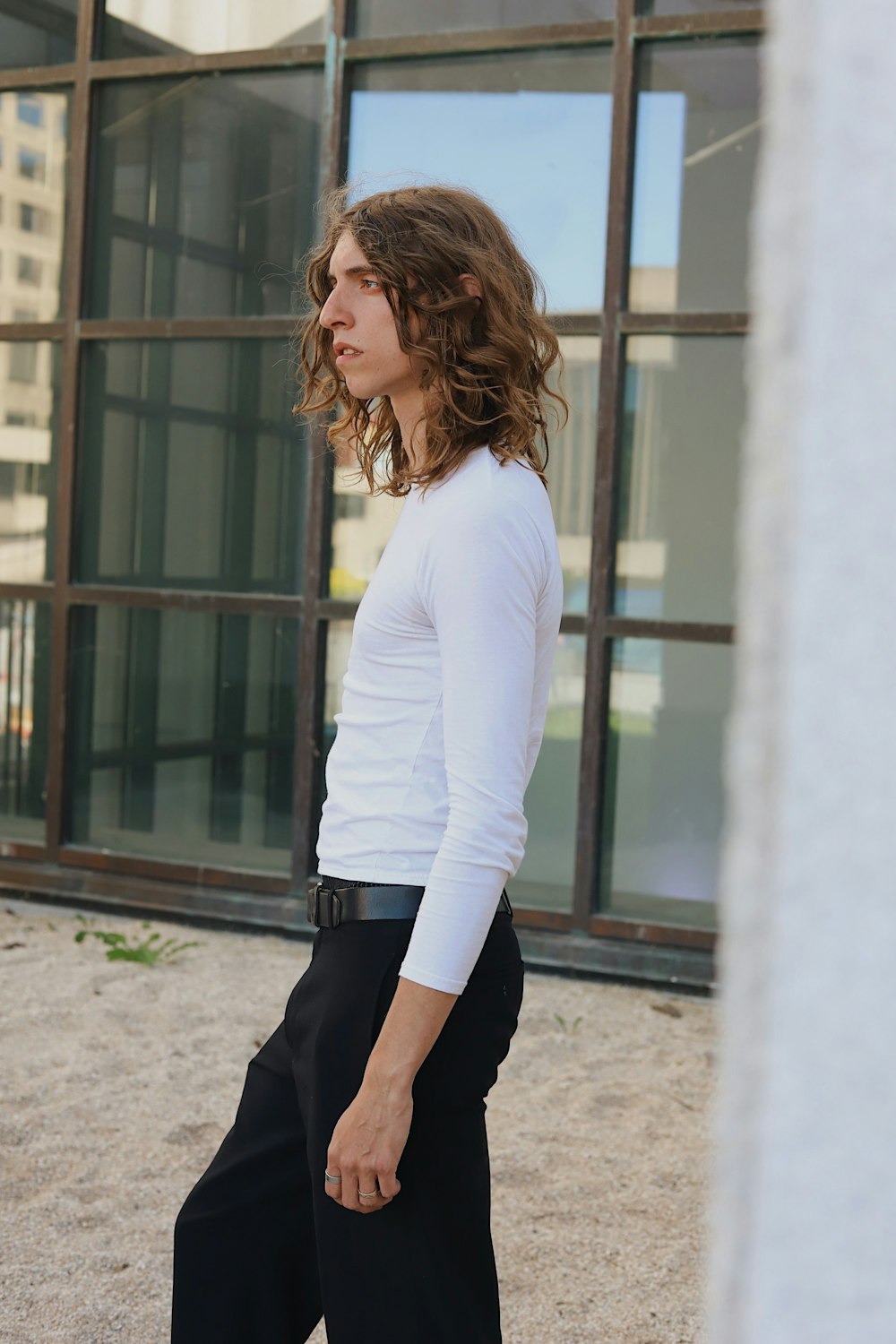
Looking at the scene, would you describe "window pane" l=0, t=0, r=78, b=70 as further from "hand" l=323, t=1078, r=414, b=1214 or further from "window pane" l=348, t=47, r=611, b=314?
"hand" l=323, t=1078, r=414, b=1214

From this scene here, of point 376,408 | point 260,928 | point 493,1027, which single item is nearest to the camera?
point 493,1027

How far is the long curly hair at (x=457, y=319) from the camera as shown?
5.48ft

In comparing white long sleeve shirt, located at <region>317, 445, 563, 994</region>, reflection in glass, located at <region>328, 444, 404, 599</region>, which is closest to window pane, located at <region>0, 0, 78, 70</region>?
reflection in glass, located at <region>328, 444, 404, 599</region>

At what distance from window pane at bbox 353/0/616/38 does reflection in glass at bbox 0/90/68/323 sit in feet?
4.51

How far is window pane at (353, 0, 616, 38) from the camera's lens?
5.06 meters

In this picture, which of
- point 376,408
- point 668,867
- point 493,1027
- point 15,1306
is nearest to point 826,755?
point 493,1027

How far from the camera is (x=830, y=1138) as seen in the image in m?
0.37

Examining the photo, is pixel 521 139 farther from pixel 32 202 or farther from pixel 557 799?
pixel 557 799

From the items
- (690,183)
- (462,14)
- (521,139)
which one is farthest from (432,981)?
(462,14)

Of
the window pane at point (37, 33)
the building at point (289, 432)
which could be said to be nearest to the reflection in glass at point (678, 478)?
the building at point (289, 432)

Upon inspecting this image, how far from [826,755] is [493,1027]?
133 centimetres

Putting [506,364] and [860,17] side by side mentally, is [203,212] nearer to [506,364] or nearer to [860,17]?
[506,364]

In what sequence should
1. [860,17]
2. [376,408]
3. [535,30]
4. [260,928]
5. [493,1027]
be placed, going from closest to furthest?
[860,17], [493,1027], [376,408], [535,30], [260,928]

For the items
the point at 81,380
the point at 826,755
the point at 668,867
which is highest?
the point at 81,380
